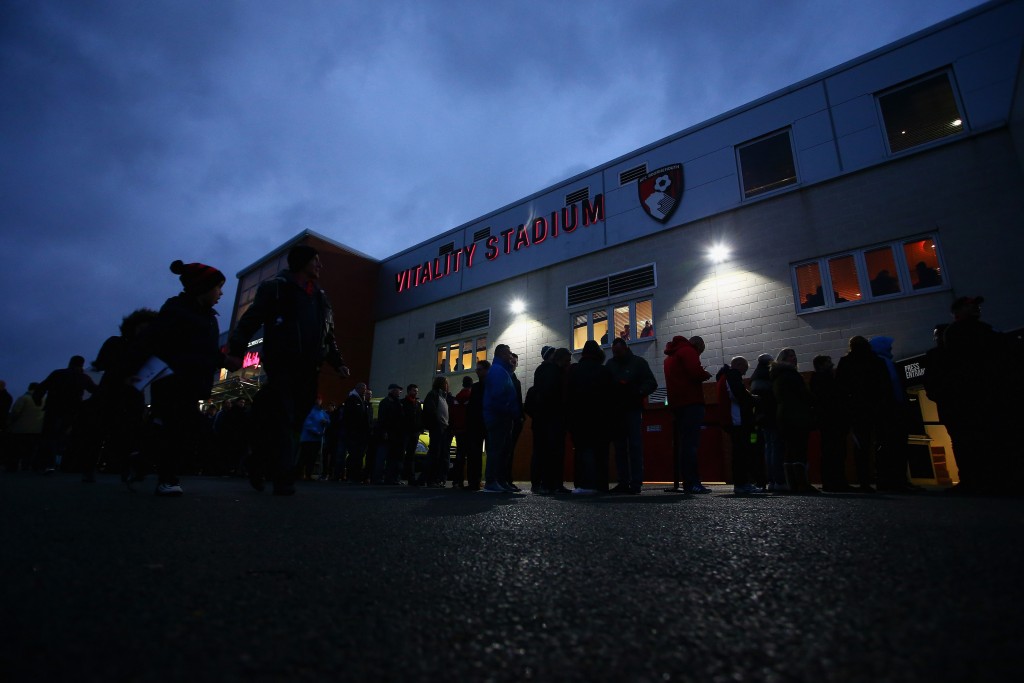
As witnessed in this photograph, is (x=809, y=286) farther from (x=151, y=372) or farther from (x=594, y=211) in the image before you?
(x=151, y=372)

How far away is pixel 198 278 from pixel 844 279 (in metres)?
11.8

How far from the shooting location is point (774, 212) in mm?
11852

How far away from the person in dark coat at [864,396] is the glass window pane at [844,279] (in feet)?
20.5

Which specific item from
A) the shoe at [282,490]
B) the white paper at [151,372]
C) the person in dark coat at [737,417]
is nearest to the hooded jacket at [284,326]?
the white paper at [151,372]

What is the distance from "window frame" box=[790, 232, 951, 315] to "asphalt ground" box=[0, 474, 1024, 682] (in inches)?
386

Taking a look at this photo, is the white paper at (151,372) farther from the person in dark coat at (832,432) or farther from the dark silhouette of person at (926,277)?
the dark silhouette of person at (926,277)

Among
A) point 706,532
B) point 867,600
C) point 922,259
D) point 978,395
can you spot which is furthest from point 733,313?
point 867,600

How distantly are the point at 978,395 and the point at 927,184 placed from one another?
8.24 metres

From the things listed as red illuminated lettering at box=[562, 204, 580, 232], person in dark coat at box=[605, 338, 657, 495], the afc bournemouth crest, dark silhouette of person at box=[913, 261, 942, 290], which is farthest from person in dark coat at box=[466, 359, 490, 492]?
red illuminated lettering at box=[562, 204, 580, 232]

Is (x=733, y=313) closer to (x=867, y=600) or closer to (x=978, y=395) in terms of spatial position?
(x=978, y=395)

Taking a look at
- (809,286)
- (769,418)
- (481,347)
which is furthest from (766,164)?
(481,347)

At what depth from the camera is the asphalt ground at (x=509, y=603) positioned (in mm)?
731

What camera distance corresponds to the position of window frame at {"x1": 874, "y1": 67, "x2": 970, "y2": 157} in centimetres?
1009

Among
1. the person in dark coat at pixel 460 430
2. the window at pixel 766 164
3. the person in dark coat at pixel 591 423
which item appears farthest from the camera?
the window at pixel 766 164
